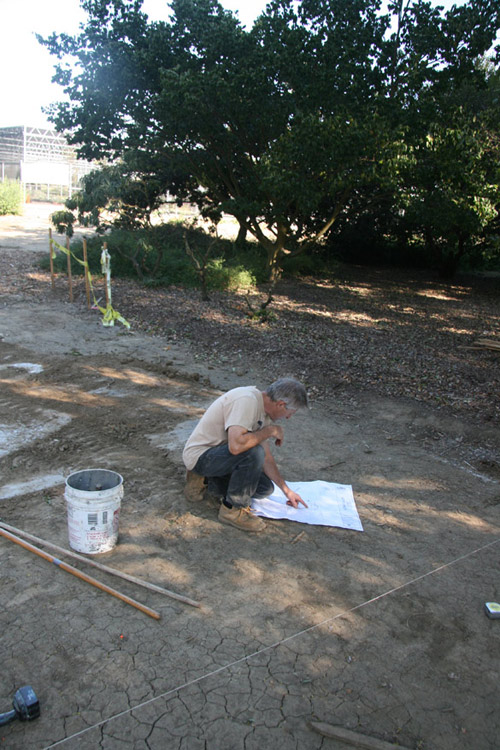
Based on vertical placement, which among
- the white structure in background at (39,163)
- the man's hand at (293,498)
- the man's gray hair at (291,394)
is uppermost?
the white structure in background at (39,163)

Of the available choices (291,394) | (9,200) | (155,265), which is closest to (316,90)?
(155,265)

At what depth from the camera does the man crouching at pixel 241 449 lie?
10.5ft

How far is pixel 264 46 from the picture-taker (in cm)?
1130

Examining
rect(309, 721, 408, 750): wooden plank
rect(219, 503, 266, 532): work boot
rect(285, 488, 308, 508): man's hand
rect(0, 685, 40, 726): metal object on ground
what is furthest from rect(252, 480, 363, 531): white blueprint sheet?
rect(0, 685, 40, 726): metal object on ground

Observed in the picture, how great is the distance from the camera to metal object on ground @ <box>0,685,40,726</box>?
6.40ft

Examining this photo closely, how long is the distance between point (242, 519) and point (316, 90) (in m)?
9.85

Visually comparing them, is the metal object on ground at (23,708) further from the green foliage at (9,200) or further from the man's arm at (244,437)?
the green foliage at (9,200)

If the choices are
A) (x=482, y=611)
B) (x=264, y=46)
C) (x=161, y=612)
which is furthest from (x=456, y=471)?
(x=264, y=46)

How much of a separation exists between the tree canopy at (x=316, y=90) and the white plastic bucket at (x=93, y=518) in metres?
8.01

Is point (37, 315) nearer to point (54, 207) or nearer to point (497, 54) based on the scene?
point (497, 54)

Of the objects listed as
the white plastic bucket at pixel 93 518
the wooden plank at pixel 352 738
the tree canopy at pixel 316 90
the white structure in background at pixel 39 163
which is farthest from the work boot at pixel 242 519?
the white structure in background at pixel 39 163

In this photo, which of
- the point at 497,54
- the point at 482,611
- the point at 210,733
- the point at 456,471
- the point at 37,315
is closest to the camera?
the point at 210,733

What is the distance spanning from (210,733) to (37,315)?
813 centimetres

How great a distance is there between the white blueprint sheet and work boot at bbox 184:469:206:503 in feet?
1.14
